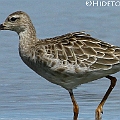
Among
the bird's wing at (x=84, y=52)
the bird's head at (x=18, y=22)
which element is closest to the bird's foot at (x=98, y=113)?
the bird's wing at (x=84, y=52)

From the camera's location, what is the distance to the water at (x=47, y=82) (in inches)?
490

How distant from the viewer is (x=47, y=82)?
569 inches

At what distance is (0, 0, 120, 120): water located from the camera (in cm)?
1244

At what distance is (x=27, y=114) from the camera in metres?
12.3

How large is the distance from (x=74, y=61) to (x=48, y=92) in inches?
98.2

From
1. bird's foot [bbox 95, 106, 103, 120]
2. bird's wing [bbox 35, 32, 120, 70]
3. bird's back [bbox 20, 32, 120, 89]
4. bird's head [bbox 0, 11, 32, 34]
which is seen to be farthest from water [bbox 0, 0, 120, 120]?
bird's head [bbox 0, 11, 32, 34]

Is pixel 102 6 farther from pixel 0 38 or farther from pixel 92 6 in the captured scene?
pixel 0 38

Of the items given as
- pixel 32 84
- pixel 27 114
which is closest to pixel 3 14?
pixel 32 84

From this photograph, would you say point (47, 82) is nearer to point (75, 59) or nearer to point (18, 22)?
point (18, 22)

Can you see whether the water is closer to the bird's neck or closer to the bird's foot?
the bird's foot
